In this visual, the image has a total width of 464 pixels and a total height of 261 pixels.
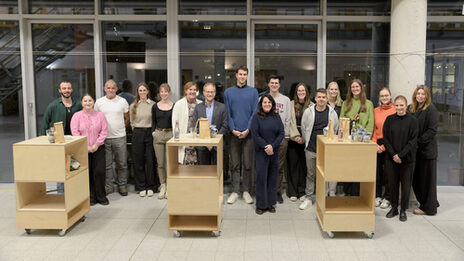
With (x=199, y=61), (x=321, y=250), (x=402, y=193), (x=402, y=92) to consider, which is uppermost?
(x=199, y=61)

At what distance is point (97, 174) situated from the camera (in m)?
5.47

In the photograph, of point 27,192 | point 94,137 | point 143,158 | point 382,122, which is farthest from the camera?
point 143,158

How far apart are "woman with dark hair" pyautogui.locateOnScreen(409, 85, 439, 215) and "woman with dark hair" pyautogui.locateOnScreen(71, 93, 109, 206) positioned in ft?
13.1

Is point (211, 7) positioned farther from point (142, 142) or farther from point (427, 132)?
point (427, 132)

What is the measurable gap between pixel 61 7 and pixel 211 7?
2306mm

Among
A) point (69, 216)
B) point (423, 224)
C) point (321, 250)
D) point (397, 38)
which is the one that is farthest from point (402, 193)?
point (69, 216)

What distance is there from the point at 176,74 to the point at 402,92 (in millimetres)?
3312

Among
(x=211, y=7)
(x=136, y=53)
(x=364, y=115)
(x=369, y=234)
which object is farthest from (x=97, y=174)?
(x=364, y=115)

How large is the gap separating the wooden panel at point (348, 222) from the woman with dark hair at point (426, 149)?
119 cm

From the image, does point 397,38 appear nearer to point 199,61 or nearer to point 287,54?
point 287,54

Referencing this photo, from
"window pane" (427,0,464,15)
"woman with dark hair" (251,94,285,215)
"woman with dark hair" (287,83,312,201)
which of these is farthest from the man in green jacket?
"window pane" (427,0,464,15)

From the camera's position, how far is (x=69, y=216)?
4652mm

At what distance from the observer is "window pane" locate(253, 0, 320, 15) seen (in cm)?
630

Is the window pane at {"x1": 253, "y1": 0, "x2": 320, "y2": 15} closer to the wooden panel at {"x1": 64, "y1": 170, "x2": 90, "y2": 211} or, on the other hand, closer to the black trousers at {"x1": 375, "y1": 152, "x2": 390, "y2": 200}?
the black trousers at {"x1": 375, "y1": 152, "x2": 390, "y2": 200}
